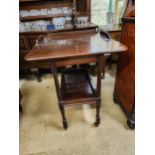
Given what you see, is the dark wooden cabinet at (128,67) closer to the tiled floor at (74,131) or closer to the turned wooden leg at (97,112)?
the tiled floor at (74,131)

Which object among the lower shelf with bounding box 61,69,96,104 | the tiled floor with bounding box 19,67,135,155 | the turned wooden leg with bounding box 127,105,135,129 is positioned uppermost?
the lower shelf with bounding box 61,69,96,104

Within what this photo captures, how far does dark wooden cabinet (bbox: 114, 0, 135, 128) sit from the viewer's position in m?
1.39

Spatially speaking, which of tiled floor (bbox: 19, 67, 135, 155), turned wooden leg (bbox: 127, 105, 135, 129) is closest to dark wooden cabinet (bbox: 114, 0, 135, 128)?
turned wooden leg (bbox: 127, 105, 135, 129)

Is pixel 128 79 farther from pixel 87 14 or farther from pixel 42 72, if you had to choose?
pixel 42 72

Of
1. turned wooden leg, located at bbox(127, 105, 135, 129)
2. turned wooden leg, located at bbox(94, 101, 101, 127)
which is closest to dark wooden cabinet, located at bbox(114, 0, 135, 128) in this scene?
turned wooden leg, located at bbox(127, 105, 135, 129)

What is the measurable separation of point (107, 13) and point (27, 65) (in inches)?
72.9

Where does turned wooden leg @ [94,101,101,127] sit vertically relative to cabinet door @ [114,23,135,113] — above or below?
below

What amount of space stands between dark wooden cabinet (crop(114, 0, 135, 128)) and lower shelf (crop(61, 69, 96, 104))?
372mm

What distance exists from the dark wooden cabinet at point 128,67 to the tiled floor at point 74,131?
0.21m

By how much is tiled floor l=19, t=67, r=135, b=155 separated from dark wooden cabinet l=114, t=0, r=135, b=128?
205 mm

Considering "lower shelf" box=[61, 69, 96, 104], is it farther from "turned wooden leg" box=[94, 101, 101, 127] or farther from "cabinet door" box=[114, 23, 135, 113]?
"cabinet door" box=[114, 23, 135, 113]

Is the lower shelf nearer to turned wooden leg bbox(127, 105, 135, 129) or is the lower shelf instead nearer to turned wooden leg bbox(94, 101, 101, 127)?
turned wooden leg bbox(94, 101, 101, 127)

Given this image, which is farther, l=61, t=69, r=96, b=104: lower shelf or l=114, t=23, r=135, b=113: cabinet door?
l=61, t=69, r=96, b=104: lower shelf
